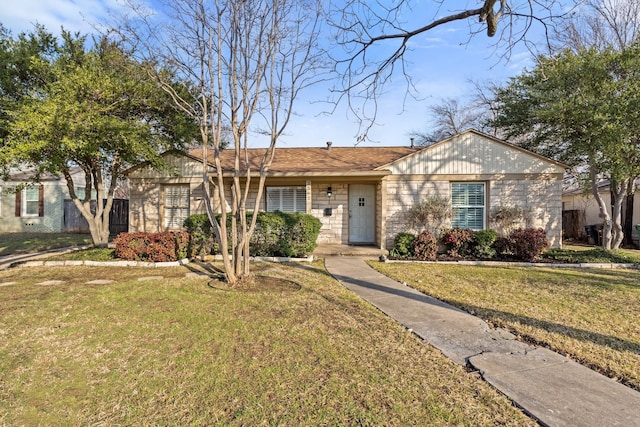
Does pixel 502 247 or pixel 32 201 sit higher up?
pixel 32 201

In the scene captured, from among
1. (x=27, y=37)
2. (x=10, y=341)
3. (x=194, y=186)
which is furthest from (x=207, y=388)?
(x=27, y=37)

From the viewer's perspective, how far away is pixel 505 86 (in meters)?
12.6

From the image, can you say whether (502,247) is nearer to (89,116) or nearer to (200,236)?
(200,236)

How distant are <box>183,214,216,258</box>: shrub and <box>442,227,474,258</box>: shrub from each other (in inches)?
273

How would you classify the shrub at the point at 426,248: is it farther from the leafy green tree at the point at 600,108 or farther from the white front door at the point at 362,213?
the leafy green tree at the point at 600,108

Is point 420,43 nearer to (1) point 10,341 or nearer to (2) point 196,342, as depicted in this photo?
(2) point 196,342

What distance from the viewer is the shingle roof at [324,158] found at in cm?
1082

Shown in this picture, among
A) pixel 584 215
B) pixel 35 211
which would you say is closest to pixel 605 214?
pixel 584 215

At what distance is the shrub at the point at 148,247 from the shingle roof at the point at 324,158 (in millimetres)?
3639

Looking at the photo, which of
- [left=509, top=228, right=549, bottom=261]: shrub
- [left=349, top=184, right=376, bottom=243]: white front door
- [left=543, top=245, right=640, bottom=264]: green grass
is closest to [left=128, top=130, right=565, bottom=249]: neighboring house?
[left=349, top=184, right=376, bottom=243]: white front door

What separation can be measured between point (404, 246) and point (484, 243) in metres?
2.30

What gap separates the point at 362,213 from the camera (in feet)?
39.2

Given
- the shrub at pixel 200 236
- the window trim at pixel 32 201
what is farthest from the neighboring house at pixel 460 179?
the window trim at pixel 32 201

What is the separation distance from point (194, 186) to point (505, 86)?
40.7 ft
